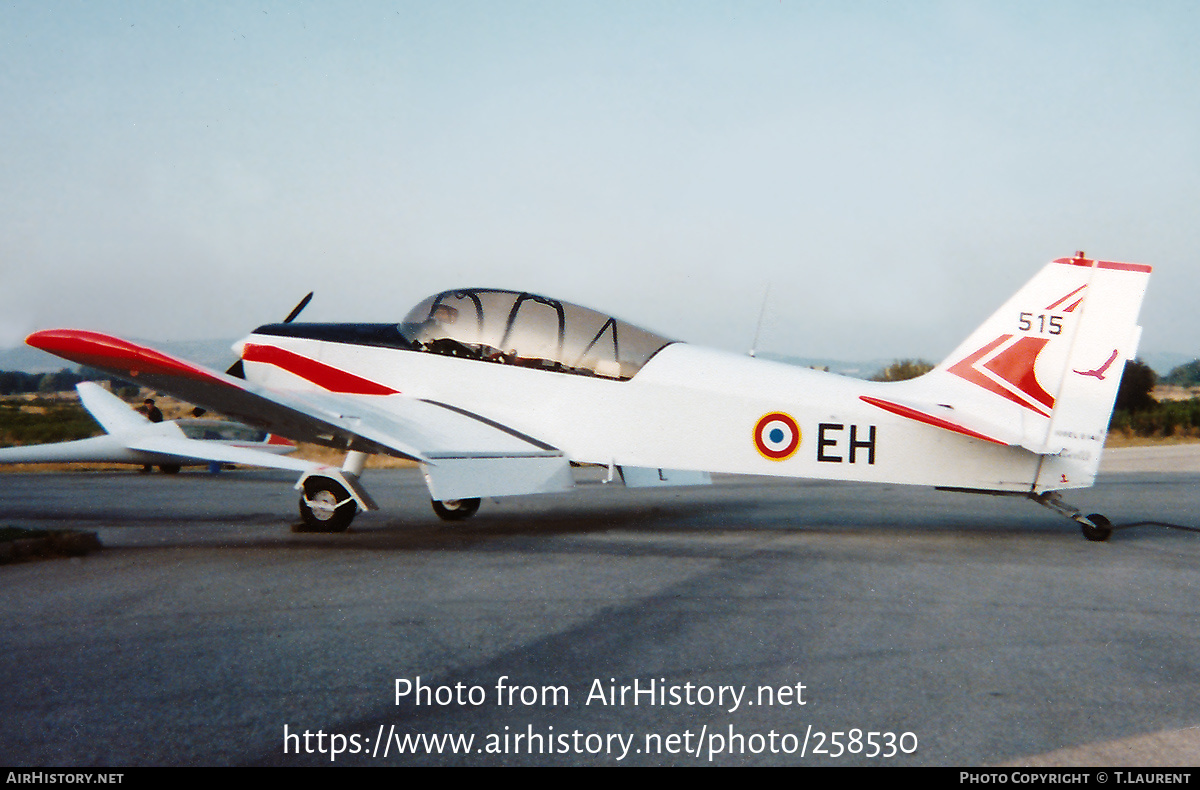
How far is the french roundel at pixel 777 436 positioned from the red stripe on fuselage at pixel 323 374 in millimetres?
3426

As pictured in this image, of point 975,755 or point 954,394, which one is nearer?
point 975,755

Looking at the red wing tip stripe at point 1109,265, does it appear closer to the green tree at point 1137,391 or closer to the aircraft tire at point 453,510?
the aircraft tire at point 453,510

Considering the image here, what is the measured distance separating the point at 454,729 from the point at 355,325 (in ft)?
19.2

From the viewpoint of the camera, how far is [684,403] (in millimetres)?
6879

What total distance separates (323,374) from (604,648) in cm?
499

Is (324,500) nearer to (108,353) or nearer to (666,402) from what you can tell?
(108,353)

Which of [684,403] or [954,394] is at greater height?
[954,394]

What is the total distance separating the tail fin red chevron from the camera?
645 cm

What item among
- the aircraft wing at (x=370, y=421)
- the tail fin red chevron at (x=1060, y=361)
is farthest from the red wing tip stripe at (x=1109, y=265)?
the aircraft wing at (x=370, y=421)

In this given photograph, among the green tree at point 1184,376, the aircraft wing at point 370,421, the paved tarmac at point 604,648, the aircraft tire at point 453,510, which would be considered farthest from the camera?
the green tree at point 1184,376

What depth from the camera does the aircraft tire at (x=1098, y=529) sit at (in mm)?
6738
